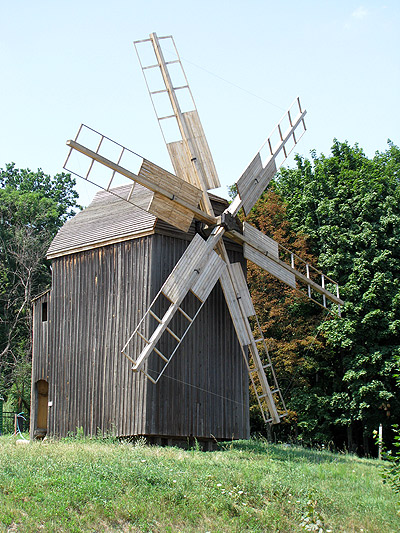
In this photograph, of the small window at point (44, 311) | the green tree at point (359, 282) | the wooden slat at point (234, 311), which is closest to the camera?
the wooden slat at point (234, 311)

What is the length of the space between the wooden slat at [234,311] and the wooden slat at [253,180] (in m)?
1.82

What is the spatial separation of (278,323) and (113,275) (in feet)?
39.0

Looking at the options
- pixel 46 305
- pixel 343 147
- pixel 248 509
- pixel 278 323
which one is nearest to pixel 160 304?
pixel 46 305

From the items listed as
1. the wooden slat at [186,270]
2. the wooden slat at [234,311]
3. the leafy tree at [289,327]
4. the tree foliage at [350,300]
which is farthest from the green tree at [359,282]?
the wooden slat at [186,270]

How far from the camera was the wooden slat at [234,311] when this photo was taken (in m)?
17.0

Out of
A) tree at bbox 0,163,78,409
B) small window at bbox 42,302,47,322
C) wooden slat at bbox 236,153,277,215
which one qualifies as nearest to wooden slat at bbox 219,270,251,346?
wooden slat at bbox 236,153,277,215

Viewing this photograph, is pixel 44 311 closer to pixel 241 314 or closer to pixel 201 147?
pixel 241 314

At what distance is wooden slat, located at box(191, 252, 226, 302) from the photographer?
1602cm

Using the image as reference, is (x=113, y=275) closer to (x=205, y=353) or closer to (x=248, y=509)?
(x=205, y=353)

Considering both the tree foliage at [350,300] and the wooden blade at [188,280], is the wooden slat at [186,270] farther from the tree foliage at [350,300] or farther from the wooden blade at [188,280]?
the tree foliage at [350,300]

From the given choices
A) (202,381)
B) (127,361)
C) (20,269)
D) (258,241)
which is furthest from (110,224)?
(20,269)

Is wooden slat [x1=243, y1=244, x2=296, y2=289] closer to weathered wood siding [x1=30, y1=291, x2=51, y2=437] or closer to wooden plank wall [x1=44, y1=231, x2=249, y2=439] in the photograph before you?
wooden plank wall [x1=44, y1=231, x2=249, y2=439]

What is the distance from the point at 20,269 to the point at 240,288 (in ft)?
70.0

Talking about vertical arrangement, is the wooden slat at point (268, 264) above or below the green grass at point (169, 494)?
above
